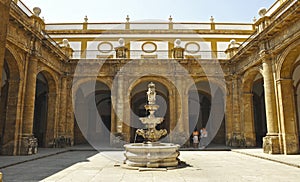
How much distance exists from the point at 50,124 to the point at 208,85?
11783 millimetres

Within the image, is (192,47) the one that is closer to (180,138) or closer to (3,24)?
(180,138)

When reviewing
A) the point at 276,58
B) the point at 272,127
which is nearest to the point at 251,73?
the point at 276,58

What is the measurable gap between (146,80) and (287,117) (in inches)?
356

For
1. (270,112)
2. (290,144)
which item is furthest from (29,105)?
(290,144)

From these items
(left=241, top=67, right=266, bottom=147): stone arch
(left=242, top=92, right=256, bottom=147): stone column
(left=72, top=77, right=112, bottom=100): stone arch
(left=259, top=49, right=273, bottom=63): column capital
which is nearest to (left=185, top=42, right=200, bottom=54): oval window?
(left=241, top=67, right=266, bottom=147): stone arch

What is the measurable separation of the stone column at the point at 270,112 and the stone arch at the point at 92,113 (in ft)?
30.6

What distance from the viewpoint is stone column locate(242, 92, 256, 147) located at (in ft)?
49.0

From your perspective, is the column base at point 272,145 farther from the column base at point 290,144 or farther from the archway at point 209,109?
the archway at point 209,109

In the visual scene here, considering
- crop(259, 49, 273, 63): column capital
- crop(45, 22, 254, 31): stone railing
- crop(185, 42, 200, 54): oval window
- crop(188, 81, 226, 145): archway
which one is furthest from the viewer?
A: crop(45, 22, 254, 31): stone railing

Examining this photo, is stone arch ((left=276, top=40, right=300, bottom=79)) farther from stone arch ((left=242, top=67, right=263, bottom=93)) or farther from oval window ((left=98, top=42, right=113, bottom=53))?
oval window ((left=98, top=42, right=113, bottom=53))

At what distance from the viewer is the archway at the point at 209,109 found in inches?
740

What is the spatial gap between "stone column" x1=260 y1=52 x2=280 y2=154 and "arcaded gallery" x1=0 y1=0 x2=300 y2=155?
5cm

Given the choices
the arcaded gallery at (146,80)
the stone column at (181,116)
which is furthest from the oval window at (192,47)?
the stone column at (181,116)

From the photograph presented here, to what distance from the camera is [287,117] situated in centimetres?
1096
